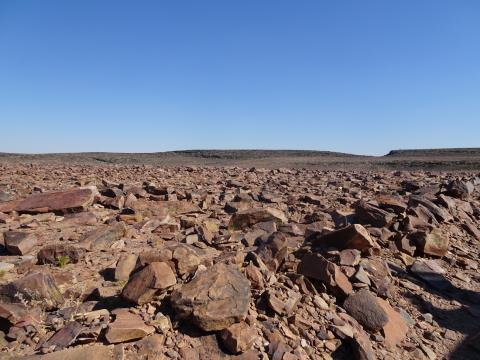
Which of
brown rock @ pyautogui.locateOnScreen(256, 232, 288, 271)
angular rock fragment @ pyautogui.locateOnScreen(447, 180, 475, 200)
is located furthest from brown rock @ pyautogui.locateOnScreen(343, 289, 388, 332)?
angular rock fragment @ pyautogui.locateOnScreen(447, 180, 475, 200)

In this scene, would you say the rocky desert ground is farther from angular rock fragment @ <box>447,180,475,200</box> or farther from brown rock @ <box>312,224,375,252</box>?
angular rock fragment @ <box>447,180,475,200</box>

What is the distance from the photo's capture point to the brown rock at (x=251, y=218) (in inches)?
240

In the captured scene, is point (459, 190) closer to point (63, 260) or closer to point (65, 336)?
point (63, 260)

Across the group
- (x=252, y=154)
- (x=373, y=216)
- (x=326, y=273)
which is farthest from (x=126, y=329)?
(x=252, y=154)

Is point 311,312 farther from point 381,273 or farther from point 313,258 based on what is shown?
point 381,273

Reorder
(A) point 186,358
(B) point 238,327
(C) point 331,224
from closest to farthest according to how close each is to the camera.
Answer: (A) point 186,358, (B) point 238,327, (C) point 331,224

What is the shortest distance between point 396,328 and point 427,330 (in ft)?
1.35

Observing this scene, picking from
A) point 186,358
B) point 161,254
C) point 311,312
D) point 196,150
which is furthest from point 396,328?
point 196,150

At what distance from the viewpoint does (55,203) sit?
6.66 m

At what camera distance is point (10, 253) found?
4738mm

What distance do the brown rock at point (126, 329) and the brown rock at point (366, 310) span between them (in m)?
1.92

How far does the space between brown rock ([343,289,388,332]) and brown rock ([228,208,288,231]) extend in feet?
7.60

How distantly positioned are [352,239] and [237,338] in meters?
2.45

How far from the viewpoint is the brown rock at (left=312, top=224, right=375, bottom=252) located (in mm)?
5031
